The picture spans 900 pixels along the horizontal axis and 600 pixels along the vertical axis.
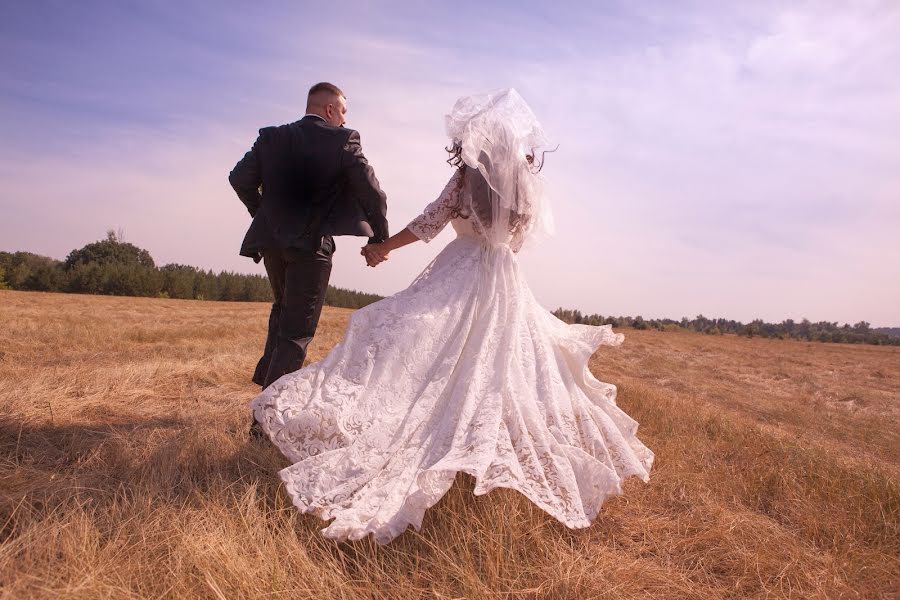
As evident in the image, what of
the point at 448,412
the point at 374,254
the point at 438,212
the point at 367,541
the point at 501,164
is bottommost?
the point at 367,541

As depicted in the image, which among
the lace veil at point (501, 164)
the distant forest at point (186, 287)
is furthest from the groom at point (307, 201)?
the distant forest at point (186, 287)

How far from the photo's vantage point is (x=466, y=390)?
2.73m

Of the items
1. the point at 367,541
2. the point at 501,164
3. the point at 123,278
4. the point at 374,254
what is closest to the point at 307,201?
the point at 374,254

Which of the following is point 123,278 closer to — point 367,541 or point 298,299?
point 298,299

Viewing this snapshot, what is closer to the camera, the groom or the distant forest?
the groom

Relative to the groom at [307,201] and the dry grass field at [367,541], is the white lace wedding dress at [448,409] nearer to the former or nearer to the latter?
the dry grass field at [367,541]

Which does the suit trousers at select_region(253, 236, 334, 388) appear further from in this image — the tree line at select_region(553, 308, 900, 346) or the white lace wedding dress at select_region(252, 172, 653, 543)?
the tree line at select_region(553, 308, 900, 346)

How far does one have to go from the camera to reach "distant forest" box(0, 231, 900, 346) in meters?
29.6

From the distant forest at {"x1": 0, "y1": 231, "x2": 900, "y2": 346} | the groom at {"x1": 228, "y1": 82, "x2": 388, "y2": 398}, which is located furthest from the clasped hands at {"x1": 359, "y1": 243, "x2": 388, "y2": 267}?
the distant forest at {"x1": 0, "y1": 231, "x2": 900, "y2": 346}

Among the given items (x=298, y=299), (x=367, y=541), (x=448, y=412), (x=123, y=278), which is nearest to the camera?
(x=367, y=541)

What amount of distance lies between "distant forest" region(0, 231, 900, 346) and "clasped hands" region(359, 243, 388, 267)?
20.6 m

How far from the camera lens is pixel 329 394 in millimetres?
2664

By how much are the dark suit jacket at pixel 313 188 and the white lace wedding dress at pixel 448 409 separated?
598 millimetres

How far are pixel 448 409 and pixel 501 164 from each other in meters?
1.58
